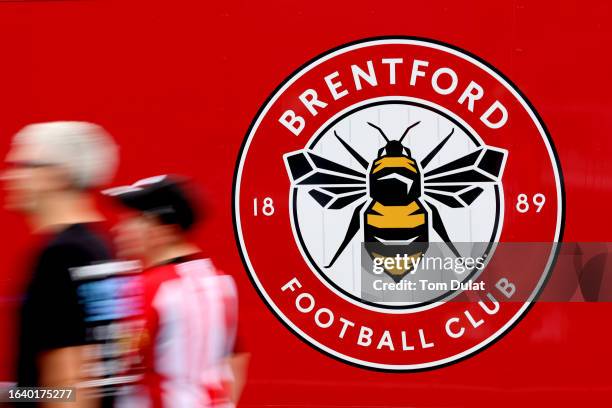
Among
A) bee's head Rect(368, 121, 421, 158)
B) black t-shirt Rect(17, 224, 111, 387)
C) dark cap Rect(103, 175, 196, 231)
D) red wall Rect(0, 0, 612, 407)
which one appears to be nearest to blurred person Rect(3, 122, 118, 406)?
black t-shirt Rect(17, 224, 111, 387)

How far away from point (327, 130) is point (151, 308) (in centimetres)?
117

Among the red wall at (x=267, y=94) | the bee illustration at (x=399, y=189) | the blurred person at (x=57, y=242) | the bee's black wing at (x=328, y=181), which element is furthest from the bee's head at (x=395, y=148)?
the blurred person at (x=57, y=242)

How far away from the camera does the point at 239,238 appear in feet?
9.48

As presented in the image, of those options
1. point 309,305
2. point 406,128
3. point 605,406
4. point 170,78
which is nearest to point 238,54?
point 170,78

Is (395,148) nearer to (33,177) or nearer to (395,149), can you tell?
(395,149)

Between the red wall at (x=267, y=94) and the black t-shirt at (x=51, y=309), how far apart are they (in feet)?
3.75

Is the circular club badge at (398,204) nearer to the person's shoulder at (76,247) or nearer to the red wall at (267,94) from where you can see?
the red wall at (267,94)

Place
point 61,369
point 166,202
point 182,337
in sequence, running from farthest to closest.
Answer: point 166,202 → point 182,337 → point 61,369

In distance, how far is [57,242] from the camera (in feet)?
5.74

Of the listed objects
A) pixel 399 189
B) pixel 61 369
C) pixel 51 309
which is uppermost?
pixel 399 189

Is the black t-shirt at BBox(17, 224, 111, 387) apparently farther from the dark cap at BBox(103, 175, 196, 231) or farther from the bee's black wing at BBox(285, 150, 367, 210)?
the bee's black wing at BBox(285, 150, 367, 210)

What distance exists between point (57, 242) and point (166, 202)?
0.93 feet

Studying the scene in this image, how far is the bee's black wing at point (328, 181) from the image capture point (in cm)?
285

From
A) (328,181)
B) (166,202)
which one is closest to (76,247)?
(166,202)
